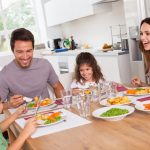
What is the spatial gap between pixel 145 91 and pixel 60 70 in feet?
11.9

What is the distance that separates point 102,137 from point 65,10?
4.25 meters

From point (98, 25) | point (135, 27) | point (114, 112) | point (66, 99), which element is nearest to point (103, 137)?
point (114, 112)

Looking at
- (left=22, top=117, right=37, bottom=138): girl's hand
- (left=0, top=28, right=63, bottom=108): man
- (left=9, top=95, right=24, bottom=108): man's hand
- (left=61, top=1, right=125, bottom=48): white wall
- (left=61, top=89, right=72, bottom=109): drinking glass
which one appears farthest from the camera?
(left=61, top=1, right=125, bottom=48): white wall

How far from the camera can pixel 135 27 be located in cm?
325

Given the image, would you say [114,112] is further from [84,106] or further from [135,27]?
[135,27]

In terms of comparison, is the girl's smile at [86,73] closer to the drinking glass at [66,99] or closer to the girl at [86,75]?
the girl at [86,75]

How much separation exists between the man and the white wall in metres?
2.14

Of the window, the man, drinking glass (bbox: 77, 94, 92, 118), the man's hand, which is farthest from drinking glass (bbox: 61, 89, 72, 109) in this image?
the window

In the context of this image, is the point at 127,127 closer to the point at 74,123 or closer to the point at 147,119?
the point at 147,119

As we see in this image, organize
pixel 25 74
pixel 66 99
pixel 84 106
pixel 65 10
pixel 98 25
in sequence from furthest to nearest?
pixel 65 10 → pixel 98 25 → pixel 25 74 → pixel 66 99 → pixel 84 106

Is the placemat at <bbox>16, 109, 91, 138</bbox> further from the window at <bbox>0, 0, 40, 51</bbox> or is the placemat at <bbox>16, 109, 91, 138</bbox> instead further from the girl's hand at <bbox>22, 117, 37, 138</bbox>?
the window at <bbox>0, 0, 40, 51</bbox>

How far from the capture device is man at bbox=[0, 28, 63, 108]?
2.12 m

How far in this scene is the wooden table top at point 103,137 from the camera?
0.99m

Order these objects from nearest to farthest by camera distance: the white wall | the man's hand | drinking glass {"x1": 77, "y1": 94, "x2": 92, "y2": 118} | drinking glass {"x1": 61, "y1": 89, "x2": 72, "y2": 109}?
drinking glass {"x1": 77, "y1": 94, "x2": 92, "y2": 118}, drinking glass {"x1": 61, "y1": 89, "x2": 72, "y2": 109}, the man's hand, the white wall
